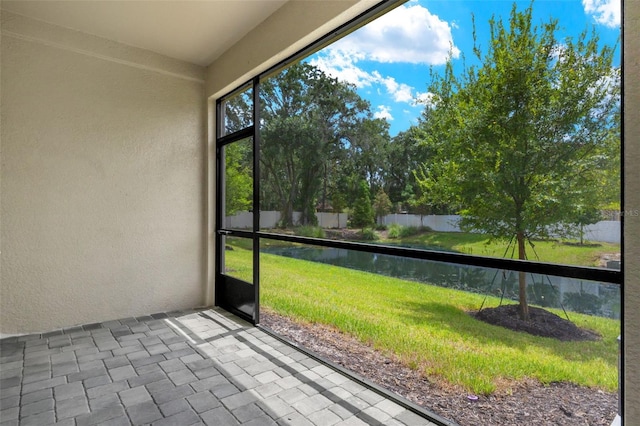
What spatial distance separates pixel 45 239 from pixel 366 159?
3062 mm

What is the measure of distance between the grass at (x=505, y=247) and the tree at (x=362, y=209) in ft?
1.23

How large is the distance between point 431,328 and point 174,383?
207 cm

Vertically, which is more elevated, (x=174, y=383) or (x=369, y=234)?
(x=369, y=234)

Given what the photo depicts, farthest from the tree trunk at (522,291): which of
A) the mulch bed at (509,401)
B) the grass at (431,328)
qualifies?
the mulch bed at (509,401)

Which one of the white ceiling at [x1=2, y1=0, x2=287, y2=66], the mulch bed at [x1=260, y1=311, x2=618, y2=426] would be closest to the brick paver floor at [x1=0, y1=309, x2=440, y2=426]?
the mulch bed at [x1=260, y1=311, x2=618, y2=426]

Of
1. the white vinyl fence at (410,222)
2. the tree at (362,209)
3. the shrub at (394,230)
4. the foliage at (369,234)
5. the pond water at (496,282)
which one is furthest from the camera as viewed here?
the tree at (362,209)

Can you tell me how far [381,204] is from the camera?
2645 millimetres

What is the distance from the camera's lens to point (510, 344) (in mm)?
2217

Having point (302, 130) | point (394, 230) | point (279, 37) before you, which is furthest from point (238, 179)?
point (394, 230)

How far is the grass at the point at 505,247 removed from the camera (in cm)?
151

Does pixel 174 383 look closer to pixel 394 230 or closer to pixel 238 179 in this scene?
pixel 394 230

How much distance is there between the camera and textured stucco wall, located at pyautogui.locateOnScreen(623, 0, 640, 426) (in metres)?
1.15

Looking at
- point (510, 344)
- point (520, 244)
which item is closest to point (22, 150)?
point (520, 244)

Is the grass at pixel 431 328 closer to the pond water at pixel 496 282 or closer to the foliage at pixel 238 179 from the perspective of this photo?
the pond water at pixel 496 282
